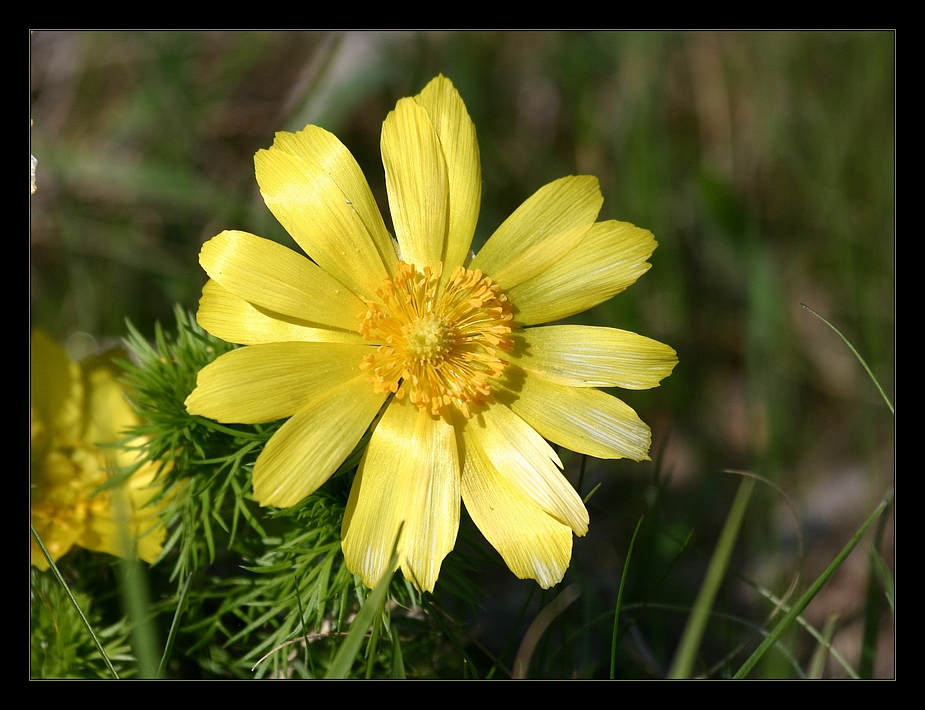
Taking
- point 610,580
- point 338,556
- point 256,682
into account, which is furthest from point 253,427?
point 610,580

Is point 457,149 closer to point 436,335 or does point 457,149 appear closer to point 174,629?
point 436,335

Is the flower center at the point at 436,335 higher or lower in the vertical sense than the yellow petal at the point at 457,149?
lower

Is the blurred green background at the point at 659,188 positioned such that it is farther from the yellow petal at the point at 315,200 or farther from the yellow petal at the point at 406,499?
A: the yellow petal at the point at 406,499

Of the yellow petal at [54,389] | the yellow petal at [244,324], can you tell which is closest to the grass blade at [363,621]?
the yellow petal at [244,324]

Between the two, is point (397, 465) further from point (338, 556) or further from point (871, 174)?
point (871, 174)

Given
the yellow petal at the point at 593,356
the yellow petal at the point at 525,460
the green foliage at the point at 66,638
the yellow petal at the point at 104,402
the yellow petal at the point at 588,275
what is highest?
the yellow petal at the point at 588,275

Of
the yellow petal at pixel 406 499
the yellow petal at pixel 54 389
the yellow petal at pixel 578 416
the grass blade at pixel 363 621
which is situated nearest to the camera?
the grass blade at pixel 363 621

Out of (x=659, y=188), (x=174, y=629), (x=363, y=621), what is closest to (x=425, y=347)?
(x=363, y=621)

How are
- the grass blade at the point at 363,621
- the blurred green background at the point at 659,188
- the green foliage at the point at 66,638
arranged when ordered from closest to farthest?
the grass blade at the point at 363,621
the green foliage at the point at 66,638
the blurred green background at the point at 659,188
